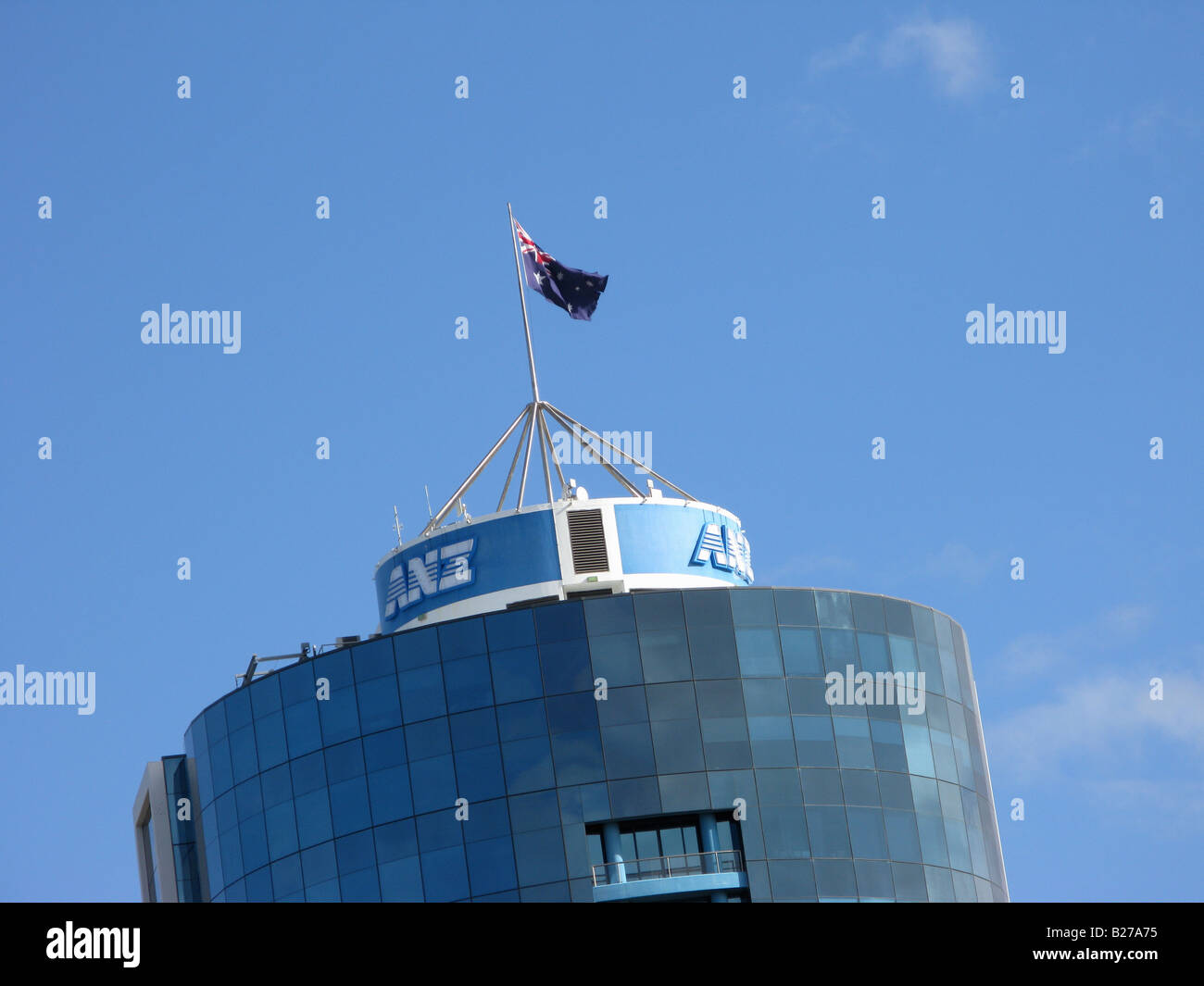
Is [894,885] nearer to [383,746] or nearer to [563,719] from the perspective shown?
[563,719]

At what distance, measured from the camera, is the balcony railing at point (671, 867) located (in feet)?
293

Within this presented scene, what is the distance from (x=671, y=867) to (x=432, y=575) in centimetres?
1998

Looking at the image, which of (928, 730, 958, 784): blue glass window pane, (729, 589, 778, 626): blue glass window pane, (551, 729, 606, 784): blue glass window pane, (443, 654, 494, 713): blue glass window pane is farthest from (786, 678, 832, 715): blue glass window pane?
(443, 654, 494, 713): blue glass window pane

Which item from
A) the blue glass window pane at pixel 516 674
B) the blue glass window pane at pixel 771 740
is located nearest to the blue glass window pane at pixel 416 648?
the blue glass window pane at pixel 516 674

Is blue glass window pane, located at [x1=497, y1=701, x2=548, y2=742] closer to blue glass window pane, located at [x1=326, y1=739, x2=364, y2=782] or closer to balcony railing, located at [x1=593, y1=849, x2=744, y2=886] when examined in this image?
balcony railing, located at [x1=593, y1=849, x2=744, y2=886]

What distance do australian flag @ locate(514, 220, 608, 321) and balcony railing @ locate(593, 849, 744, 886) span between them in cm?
3060

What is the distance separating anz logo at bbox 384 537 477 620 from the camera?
96812 mm

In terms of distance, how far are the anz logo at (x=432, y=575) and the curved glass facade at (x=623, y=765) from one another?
11.1 ft

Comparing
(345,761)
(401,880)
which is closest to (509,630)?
(345,761)

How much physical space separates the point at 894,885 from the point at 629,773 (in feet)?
45.6

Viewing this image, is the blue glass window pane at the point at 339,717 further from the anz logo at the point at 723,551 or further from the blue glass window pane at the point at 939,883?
the blue glass window pane at the point at 939,883
